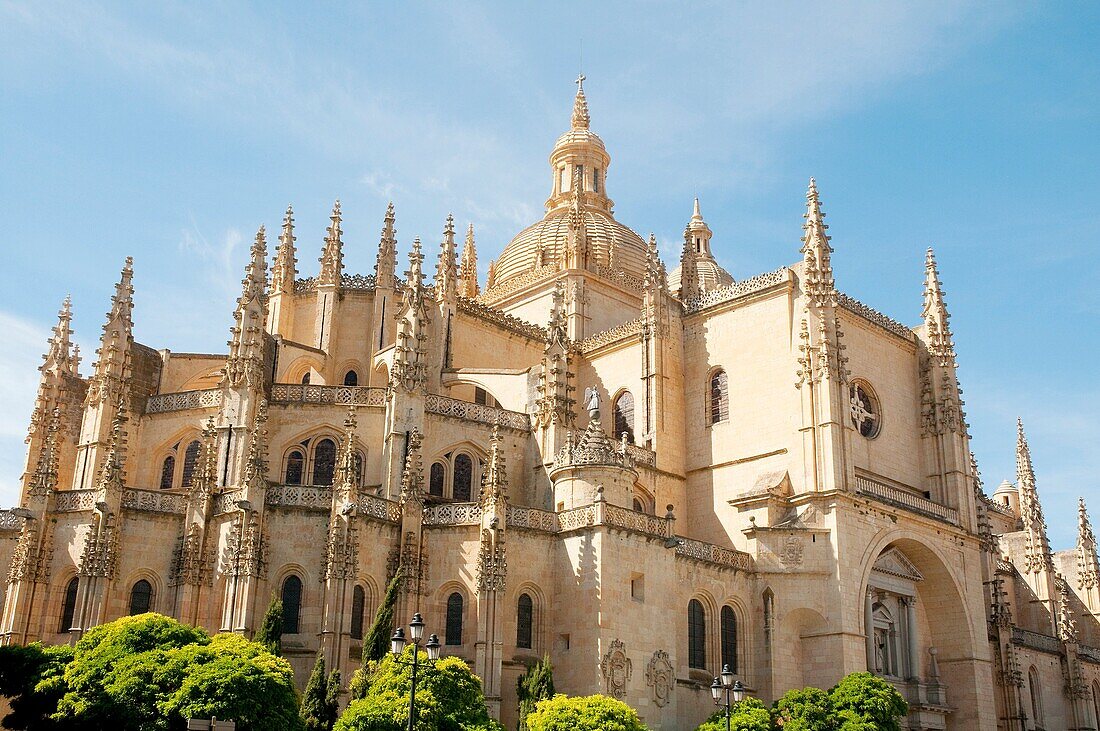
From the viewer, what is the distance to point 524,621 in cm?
3328

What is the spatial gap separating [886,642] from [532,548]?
14.7m

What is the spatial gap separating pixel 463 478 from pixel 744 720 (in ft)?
39.7

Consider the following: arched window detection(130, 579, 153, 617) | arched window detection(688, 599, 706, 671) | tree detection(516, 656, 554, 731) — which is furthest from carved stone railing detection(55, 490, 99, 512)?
arched window detection(688, 599, 706, 671)

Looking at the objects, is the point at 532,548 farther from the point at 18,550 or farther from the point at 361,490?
the point at 18,550

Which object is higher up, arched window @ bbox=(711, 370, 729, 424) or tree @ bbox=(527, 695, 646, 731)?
arched window @ bbox=(711, 370, 729, 424)

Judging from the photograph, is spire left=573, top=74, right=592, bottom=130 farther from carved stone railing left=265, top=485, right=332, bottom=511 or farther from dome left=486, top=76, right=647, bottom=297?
carved stone railing left=265, top=485, right=332, bottom=511

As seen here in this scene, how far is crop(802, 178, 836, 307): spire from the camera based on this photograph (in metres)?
40.0

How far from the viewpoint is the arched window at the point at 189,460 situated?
37.8 meters

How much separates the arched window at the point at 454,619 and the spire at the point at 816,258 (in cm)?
1605

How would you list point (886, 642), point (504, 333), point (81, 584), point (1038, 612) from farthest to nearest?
1. point (1038, 612)
2. point (504, 333)
3. point (886, 642)
4. point (81, 584)

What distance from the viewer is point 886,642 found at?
40.8 m

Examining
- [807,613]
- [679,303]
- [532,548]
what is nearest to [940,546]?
[807,613]

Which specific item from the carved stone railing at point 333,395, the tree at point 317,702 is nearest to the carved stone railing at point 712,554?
the carved stone railing at point 333,395

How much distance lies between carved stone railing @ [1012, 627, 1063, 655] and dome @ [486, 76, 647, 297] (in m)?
22.5
